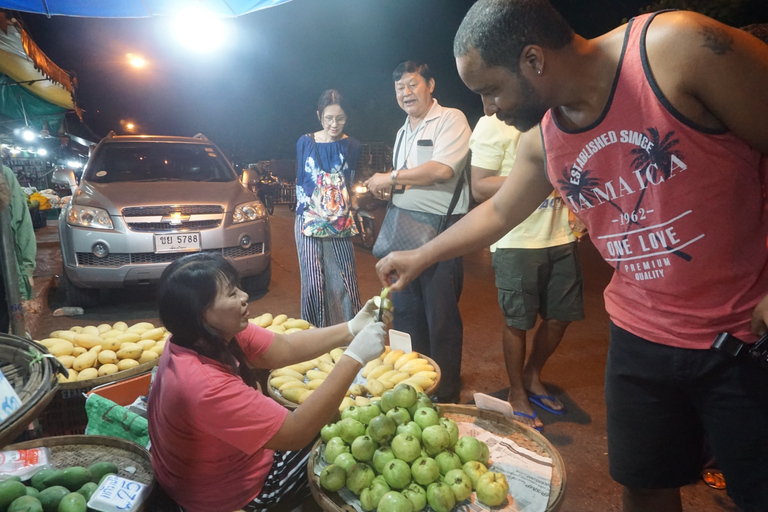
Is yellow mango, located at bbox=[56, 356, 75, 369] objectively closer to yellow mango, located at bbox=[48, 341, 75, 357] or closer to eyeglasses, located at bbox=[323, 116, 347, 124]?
yellow mango, located at bbox=[48, 341, 75, 357]

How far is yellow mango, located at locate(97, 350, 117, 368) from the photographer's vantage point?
3.13 m

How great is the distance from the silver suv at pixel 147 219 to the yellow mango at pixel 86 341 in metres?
2.23

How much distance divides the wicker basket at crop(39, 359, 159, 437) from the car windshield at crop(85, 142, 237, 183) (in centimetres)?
401

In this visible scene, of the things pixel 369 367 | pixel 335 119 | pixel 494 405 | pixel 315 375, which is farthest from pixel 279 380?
pixel 335 119

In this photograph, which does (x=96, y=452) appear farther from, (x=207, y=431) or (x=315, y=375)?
(x=315, y=375)

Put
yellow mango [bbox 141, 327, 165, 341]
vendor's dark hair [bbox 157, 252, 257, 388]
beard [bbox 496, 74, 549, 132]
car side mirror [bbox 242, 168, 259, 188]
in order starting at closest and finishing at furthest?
beard [bbox 496, 74, 549, 132] → vendor's dark hair [bbox 157, 252, 257, 388] → yellow mango [bbox 141, 327, 165, 341] → car side mirror [bbox 242, 168, 259, 188]

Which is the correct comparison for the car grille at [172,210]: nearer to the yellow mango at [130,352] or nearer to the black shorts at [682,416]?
the yellow mango at [130,352]

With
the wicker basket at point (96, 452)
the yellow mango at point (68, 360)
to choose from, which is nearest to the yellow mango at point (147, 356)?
the yellow mango at point (68, 360)

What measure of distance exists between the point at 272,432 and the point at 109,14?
3905 millimetres

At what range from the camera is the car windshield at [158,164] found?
618 cm

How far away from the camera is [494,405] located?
2.32m

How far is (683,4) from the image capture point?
7.94 metres

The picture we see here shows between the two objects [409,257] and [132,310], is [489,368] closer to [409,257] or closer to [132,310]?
[409,257]

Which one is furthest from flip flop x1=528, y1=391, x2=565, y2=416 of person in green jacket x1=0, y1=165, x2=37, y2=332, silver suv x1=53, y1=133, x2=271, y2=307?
person in green jacket x1=0, y1=165, x2=37, y2=332
